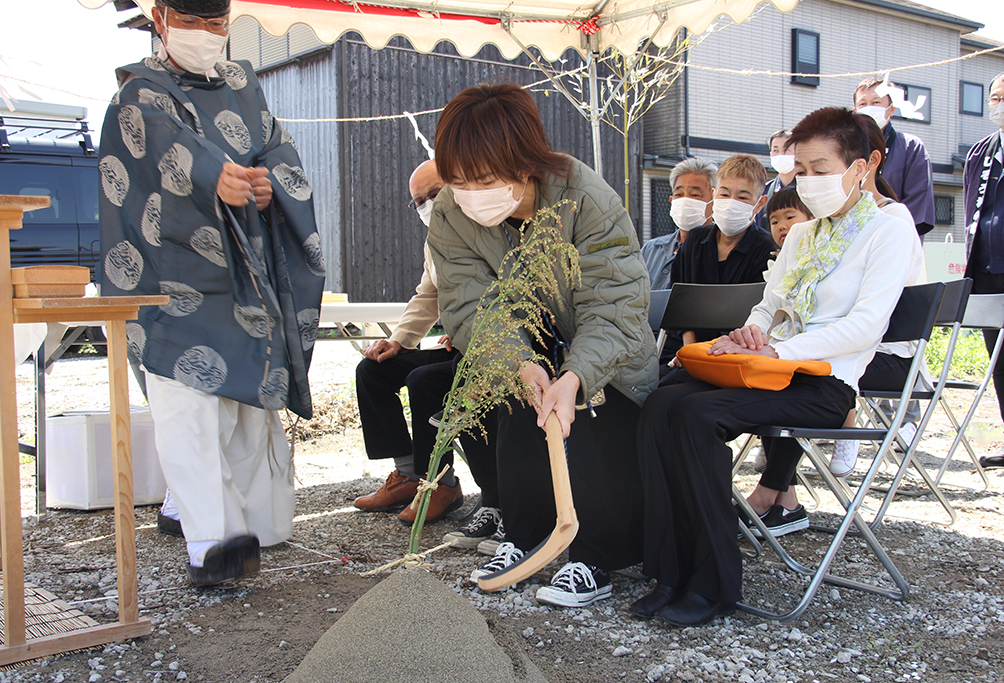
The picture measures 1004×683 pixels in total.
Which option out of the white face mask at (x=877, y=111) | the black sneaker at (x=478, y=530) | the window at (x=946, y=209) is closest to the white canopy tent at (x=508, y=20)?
the white face mask at (x=877, y=111)

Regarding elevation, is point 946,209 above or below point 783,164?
above

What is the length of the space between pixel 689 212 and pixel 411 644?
116 inches

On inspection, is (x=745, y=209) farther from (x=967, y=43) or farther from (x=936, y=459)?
(x=967, y=43)

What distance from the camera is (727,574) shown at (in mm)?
2188

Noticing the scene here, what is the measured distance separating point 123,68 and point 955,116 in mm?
21251

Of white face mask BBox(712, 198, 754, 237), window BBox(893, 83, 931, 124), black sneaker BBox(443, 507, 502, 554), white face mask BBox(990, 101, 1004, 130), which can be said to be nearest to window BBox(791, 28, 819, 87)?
window BBox(893, 83, 931, 124)

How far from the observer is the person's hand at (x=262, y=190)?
2.65 meters

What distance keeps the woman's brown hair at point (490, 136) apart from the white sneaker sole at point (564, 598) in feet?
4.12

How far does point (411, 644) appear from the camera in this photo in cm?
155

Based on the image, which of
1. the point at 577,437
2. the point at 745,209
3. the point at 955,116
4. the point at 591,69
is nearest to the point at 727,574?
the point at 577,437

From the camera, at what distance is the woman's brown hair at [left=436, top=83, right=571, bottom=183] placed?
2270mm

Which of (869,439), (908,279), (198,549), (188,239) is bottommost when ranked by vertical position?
(198,549)

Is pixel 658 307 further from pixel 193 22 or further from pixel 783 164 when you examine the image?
pixel 783 164

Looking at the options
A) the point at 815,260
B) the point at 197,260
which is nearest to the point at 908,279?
the point at 815,260
